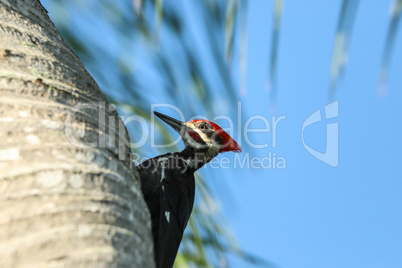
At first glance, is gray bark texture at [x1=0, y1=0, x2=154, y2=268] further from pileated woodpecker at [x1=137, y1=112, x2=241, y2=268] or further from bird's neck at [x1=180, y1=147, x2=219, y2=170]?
bird's neck at [x1=180, y1=147, x2=219, y2=170]

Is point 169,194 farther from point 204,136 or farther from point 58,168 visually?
point 58,168

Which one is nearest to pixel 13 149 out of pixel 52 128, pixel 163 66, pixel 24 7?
pixel 52 128

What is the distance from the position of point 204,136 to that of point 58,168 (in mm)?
2780

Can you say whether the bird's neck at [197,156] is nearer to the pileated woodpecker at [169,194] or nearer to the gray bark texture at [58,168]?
the pileated woodpecker at [169,194]

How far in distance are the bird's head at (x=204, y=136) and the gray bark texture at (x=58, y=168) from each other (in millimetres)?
2316

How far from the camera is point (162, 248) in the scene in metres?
2.35

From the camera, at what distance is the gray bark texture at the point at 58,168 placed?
0.81 metres

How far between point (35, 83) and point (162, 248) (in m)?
1.44

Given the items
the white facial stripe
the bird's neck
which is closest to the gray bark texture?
the bird's neck

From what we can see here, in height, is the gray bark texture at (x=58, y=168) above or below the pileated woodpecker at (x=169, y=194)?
above

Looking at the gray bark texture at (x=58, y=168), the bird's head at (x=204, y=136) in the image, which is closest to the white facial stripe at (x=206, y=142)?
the bird's head at (x=204, y=136)

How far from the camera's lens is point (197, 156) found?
11.3ft

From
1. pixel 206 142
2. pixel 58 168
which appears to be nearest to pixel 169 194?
pixel 206 142

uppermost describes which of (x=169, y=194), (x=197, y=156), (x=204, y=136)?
(x=204, y=136)
